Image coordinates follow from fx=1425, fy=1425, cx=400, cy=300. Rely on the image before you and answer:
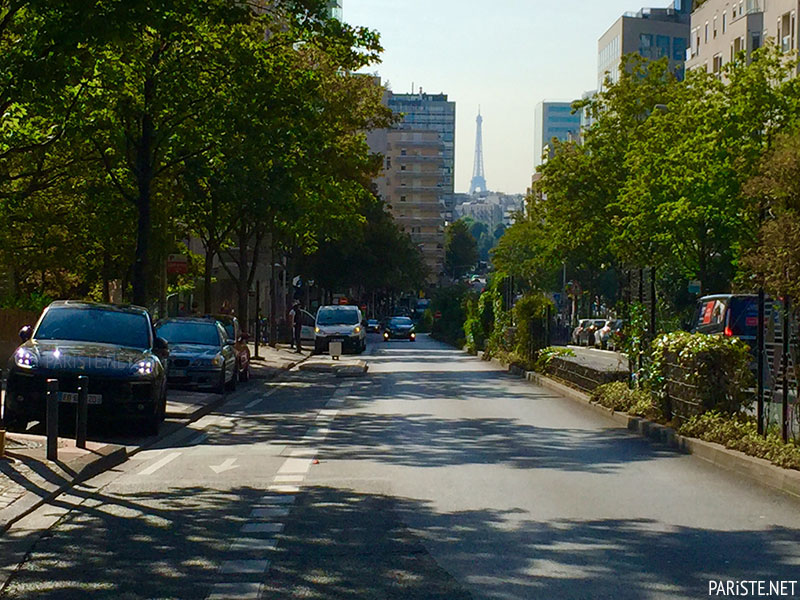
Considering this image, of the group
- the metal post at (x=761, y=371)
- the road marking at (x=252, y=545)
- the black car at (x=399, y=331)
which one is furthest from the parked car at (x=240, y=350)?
the black car at (x=399, y=331)

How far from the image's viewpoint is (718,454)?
1490cm

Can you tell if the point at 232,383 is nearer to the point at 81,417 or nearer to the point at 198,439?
the point at 198,439

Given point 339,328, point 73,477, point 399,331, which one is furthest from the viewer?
point 399,331

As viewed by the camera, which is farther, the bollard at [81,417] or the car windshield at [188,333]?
the car windshield at [188,333]

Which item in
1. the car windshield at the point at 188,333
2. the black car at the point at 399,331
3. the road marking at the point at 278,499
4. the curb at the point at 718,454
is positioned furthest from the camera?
the black car at the point at 399,331

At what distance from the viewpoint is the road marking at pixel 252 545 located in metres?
9.37

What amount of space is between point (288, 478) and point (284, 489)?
938 millimetres

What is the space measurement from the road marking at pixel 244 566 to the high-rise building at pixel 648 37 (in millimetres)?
128951

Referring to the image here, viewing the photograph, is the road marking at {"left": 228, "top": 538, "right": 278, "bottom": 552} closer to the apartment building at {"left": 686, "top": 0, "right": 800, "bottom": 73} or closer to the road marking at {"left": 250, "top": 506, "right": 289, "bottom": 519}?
the road marking at {"left": 250, "top": 506, "right": 289, "bottom": 519}

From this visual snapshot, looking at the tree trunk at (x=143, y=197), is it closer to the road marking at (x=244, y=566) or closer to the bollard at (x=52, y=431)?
the bollard at (x=52, y=431)

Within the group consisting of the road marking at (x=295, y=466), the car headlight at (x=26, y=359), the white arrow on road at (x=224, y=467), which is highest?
the car headlight at (x=26, y=359)

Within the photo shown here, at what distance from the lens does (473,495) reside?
12.2m

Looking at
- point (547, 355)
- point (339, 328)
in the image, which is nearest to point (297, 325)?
point (339, 328)

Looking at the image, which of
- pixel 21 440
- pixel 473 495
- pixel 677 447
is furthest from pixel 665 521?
pixel 21 440
